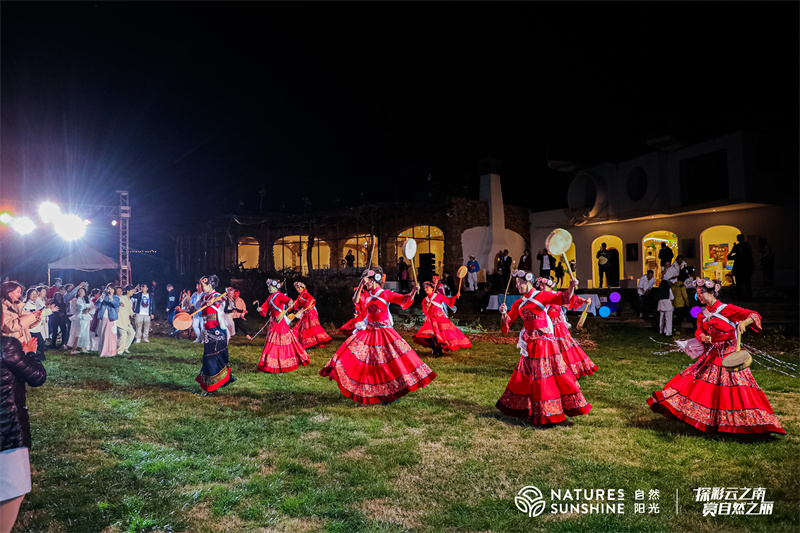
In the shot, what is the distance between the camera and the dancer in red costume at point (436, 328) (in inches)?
484

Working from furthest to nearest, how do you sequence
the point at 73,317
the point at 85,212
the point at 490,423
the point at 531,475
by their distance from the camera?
1. the point at 85,212
2. the point at 73,317
3. the point at 490,423
4. the point at 531,475

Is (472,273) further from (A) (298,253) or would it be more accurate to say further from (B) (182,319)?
(B) (182,319)

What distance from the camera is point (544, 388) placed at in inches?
246

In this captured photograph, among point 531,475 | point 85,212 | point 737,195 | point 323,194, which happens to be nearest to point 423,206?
point 323,194

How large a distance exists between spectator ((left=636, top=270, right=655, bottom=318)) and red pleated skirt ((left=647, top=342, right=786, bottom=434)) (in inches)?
466

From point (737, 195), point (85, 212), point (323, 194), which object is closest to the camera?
point (737, 195)

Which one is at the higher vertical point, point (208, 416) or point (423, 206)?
point (423, 206)

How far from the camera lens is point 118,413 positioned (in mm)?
7480

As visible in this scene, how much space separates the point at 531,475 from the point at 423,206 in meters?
20.6

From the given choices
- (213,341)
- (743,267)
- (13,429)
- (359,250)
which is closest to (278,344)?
(213,341)

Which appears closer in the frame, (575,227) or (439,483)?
(439,483)

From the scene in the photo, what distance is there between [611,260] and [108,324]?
1871 centimetres

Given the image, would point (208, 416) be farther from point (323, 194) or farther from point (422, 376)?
point (323, 194)

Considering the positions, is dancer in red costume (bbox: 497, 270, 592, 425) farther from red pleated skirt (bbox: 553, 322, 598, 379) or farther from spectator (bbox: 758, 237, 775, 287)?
spectator (bbox: 758, 237, 775, 287)
